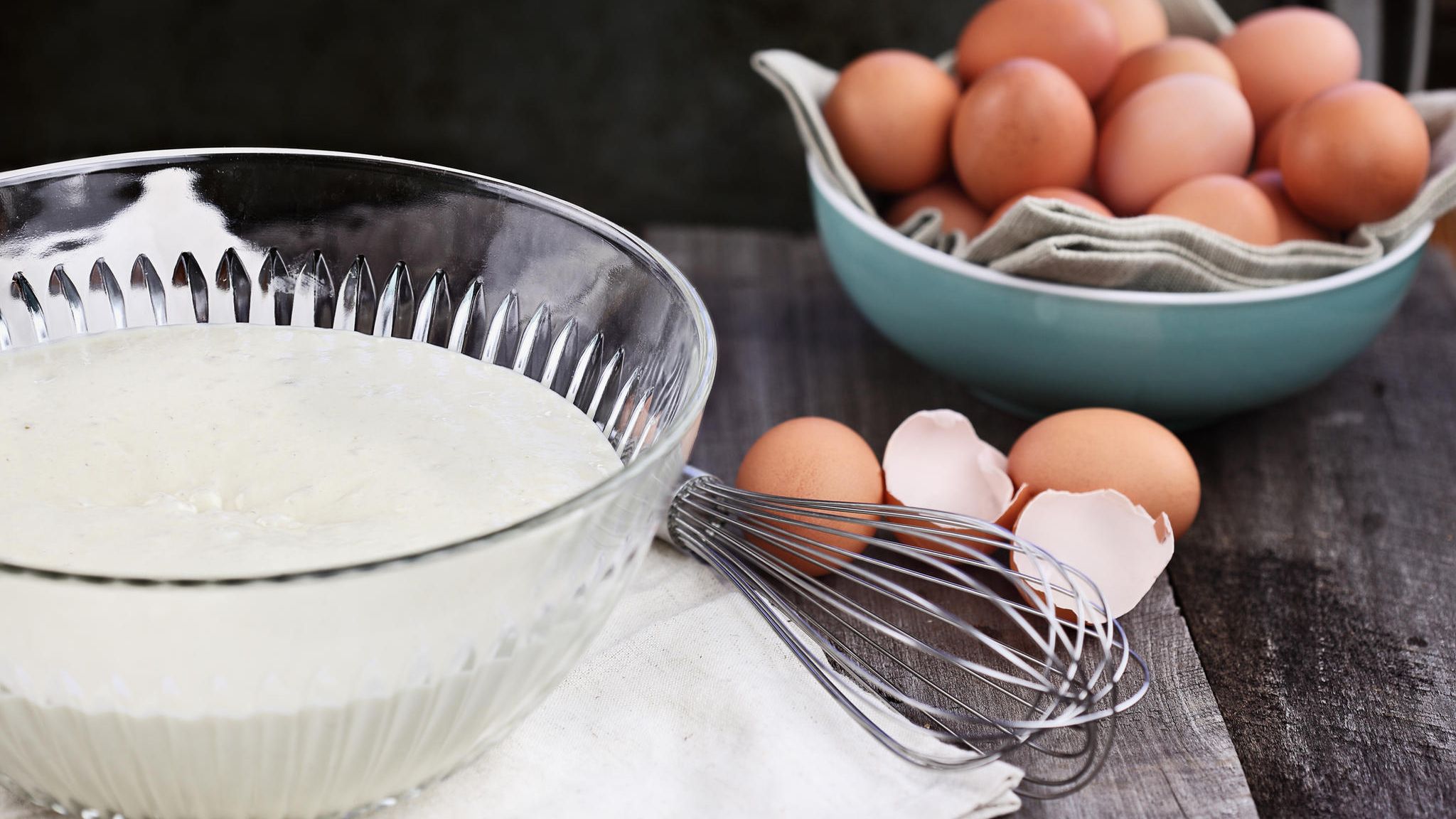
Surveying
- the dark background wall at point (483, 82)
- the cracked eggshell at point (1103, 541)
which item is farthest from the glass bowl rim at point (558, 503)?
the dark background wall at point (483, 82)

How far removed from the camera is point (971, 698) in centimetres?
68

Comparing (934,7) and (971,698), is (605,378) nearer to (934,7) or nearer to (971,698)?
(971,698)

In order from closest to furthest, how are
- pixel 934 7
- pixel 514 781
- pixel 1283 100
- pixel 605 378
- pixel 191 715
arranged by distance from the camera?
pixel 191 715 < pixel 514 781 < pixel 605 378 < pixel 1283 100 < pixel 934 7

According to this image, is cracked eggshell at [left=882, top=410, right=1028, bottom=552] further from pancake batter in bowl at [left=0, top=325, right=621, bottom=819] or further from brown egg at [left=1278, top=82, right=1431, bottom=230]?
brown egg at [left=1278, top=82, right=1431, bottom=230]

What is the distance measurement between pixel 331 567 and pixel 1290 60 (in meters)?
0.92

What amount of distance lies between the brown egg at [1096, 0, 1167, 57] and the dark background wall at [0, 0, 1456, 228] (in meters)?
0.70

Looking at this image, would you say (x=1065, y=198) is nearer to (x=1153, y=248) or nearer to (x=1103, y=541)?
(x=1153, y=248)

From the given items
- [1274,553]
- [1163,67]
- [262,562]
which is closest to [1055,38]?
[1163,67]

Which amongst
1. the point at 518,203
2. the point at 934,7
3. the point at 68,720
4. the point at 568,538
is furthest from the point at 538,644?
the point at 934,7

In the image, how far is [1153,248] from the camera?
0.85m

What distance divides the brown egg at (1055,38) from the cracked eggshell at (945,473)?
1.15 feet

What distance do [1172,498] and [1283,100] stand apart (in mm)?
444

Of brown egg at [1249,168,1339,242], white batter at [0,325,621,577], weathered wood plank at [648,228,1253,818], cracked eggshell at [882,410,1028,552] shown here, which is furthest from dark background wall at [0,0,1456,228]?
white batter at [0,325,621,577]

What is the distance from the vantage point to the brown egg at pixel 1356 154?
89 centimetres
